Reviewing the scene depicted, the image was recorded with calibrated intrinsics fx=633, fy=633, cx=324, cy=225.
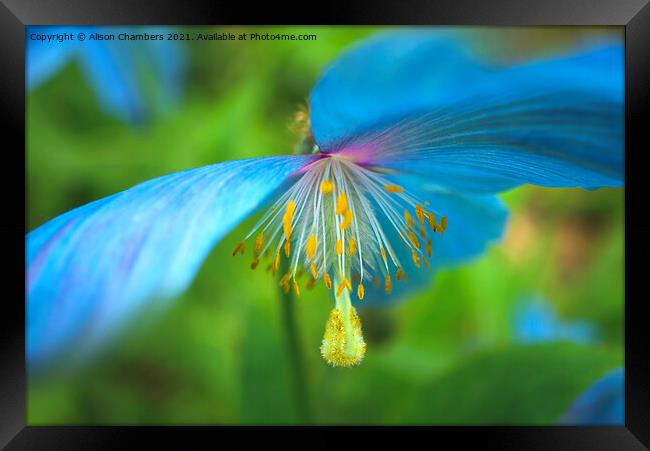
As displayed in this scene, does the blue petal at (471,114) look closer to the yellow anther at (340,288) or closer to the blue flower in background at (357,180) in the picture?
the blue flower in background at (357,180)

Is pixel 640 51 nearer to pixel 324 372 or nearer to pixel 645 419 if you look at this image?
pixel 645 419

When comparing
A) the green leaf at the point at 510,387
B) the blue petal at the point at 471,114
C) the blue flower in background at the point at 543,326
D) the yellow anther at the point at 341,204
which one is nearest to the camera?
the blue petal at the point at 471,114

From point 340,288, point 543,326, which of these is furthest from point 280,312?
point 543,326

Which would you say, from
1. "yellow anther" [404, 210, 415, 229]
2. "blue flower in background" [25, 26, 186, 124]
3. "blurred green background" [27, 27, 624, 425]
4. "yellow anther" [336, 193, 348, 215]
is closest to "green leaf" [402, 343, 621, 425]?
"blurred green background" [27, 27, 624, 425]

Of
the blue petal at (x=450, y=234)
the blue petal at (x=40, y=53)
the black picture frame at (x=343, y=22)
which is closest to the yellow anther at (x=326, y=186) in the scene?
the blue petal at (x=450, y=234)

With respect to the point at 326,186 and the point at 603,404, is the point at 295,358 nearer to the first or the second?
the point at 326,186

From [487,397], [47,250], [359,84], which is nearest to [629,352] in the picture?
[487,397]

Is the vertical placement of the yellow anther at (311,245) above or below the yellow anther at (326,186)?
below

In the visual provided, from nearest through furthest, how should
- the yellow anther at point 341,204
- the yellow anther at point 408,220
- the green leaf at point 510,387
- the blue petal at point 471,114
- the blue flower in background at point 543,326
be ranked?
1. the blue petal at point 471,114
2. the yellow anther at point 341,204
3. the yellow anther at point 408,220
4. the green leaf at point 510,387
5. the blue flower in background at point 543,326
